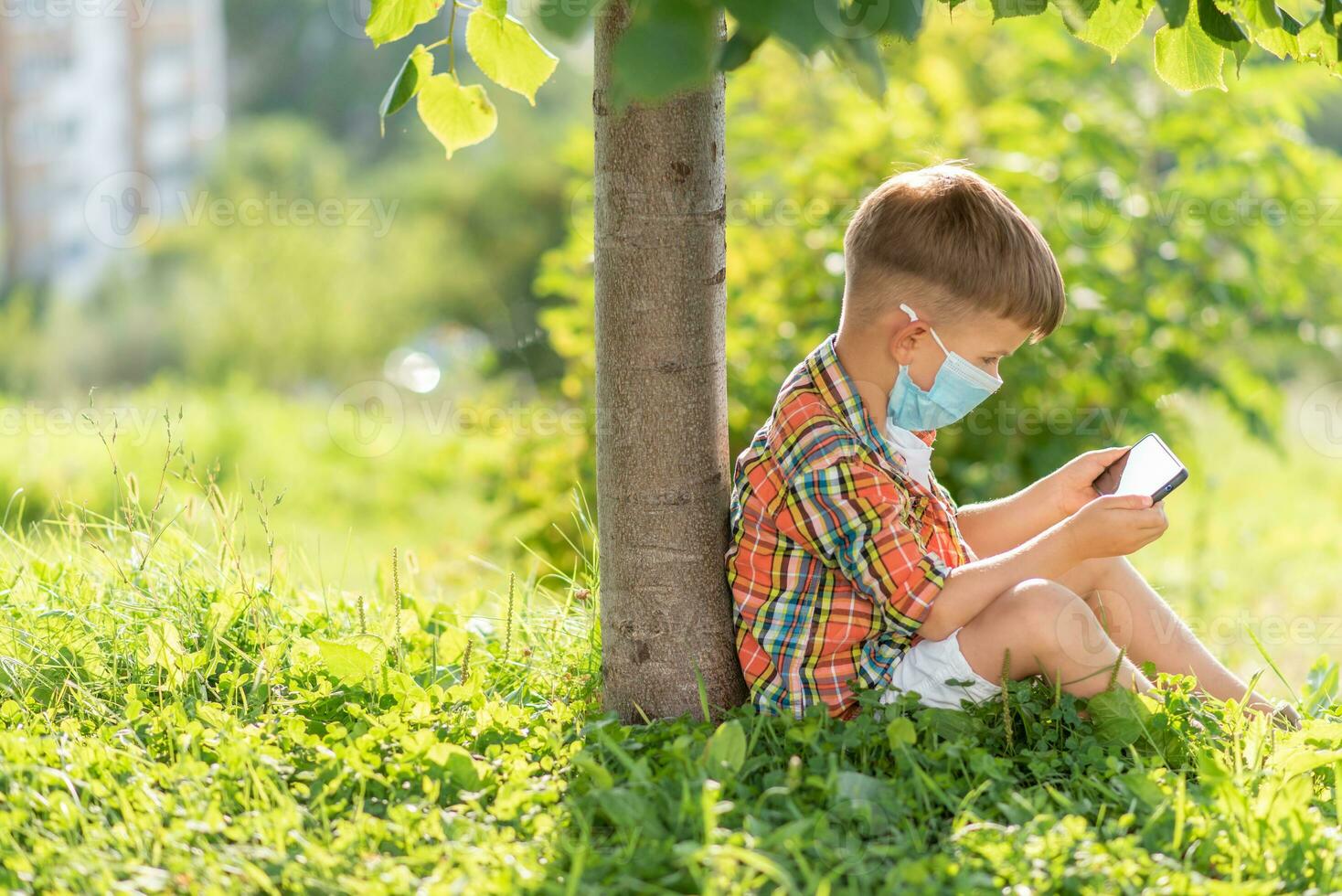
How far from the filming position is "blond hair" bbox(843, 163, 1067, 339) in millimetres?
2158

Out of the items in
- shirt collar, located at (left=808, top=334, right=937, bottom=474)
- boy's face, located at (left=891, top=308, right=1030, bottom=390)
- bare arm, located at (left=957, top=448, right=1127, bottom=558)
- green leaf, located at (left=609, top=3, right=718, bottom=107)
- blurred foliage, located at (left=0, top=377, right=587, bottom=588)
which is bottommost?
blurred foliage, located at (left=0, top=377, right=587, bottom=588)

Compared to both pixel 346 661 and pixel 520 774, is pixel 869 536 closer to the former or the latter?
pixel 520 774

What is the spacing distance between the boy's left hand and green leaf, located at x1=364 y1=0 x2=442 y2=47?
1516 mm

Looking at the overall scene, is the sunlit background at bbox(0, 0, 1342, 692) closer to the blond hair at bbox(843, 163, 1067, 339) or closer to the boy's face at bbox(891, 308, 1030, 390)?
the blond hair at bbox(843, 163, 1067, 339)

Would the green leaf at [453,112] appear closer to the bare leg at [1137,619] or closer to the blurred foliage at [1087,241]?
the bare leg at [1137,619]

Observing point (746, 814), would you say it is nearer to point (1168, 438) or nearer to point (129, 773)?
point (129, 773)

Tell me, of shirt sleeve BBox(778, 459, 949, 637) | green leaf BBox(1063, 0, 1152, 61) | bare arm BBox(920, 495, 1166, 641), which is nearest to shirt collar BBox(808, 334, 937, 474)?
shirt sleeve BBox(778, 459, 949, 637)

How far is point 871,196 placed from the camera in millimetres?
2291

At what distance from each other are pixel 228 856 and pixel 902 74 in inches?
232

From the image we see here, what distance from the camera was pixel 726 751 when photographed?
186 cm

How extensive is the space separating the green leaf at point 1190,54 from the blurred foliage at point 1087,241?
6.99ft

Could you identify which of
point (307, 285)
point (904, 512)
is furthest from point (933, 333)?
Answer: point (307, 285)

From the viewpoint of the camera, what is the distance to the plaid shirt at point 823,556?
81.2 inches

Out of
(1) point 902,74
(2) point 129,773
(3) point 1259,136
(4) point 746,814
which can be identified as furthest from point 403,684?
(1) point 902,74
